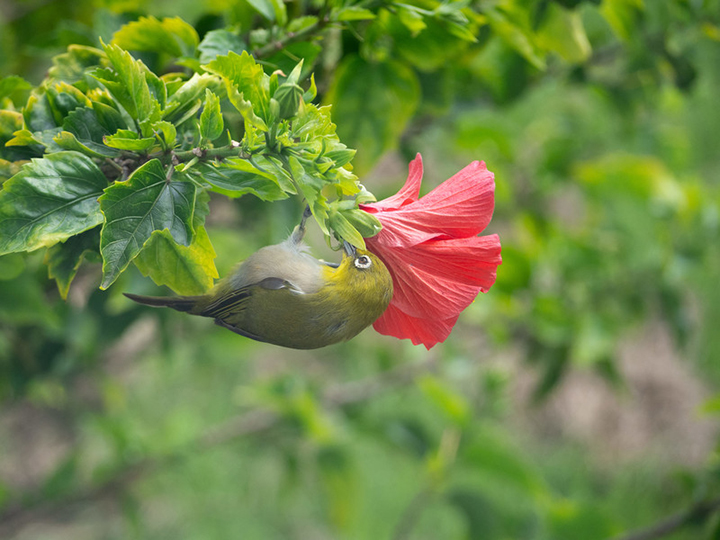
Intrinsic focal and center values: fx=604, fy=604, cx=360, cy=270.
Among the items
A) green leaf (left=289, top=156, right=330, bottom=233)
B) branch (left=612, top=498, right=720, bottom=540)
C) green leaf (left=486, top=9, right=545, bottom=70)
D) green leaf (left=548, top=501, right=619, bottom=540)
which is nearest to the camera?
green leaf (left=289, top=156, right=330, bottom=233)

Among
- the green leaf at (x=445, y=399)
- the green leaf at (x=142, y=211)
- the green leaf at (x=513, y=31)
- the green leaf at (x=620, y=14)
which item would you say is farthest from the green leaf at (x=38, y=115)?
the green leaf at (x=445, y=399)

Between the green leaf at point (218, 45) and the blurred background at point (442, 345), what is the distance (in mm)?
31

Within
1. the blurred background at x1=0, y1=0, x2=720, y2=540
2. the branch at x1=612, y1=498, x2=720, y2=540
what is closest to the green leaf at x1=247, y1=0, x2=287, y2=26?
the blurred background at x1=0, y1=0, x2=720, y2=540

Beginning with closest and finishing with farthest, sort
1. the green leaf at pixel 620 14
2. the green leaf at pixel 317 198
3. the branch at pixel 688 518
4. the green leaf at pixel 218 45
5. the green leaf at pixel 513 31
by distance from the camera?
the green leaf at pixel 317 198, the green leaf at pixel 218 45, the green leaf at pixel 513 31, the green leaf at pixel 620 14, the branch at pixel 688 518

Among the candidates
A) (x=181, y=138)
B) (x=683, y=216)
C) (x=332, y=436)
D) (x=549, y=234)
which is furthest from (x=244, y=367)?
(x=181, y=138)

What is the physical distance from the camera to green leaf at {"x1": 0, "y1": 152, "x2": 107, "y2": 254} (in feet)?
0.98

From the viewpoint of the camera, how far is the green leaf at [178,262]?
1.03 ft

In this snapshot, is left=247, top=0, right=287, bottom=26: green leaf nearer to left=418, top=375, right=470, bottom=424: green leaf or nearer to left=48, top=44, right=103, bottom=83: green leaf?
left=48, top=44, right=103, bottom=83: green leaf

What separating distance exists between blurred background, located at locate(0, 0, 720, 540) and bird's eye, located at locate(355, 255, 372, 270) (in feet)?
0.57

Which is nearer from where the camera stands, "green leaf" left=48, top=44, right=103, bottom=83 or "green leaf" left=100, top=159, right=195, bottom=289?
"green leaf" left=100, top=159, right=195, bottom=289

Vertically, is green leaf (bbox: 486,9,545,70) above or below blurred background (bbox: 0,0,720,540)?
above

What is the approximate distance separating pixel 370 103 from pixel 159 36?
0.62ft

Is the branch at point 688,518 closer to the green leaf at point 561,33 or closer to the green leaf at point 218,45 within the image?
the green leaf at point 561,33

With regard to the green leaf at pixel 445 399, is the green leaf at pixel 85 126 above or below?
above
